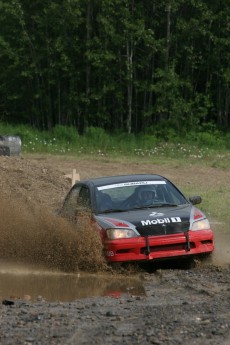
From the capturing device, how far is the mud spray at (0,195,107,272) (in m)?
12.7

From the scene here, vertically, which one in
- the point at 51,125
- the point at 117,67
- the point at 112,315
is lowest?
the point at 51,125

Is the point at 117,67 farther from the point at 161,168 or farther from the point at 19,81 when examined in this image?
the point at 161,168

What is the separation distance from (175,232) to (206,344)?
17.7 feet

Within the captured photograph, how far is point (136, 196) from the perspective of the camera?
13852 mm

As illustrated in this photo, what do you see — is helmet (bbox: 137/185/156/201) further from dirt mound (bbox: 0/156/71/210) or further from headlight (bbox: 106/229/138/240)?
dirt mound (bbox: 0/156/71/210)

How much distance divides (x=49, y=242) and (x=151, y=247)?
176 centimetres

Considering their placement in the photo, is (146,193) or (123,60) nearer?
(146,193)

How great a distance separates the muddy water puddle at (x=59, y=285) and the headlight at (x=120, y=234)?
1.73 ft

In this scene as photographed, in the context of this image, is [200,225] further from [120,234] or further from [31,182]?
[31,182]

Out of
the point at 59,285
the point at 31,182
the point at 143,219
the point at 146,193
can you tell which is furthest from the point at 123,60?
the point at 59,285

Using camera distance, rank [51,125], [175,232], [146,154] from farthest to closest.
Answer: [51,125]
[146,154]
[175,232]

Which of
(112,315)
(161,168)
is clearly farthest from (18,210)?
(161,168)

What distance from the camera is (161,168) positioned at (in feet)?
100.0

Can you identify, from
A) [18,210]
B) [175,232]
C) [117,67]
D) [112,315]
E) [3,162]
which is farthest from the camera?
[117,67]
